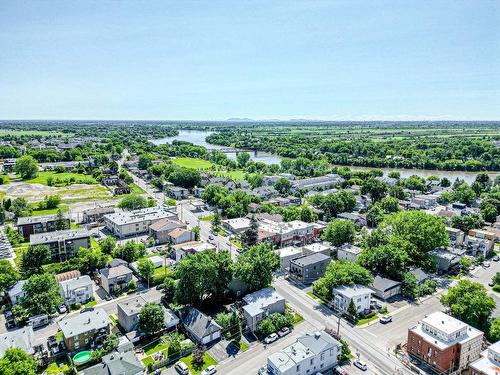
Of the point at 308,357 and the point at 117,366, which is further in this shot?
the point at 308,357

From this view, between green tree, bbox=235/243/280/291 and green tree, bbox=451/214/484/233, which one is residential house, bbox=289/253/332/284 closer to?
green tree, bbox=235/243/280/291

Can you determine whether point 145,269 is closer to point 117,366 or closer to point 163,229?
point 117,366

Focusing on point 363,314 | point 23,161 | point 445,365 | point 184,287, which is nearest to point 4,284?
point 184,287

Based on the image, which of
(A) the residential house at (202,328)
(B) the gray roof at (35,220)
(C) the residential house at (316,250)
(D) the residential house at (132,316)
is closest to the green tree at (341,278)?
(C) the residential house at (316,250)

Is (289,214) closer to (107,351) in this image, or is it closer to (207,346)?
(207,346)

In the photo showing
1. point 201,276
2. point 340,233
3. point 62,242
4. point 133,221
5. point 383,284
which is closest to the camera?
point 201,276

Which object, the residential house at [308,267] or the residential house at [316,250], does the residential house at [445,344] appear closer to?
the residential house at [308,267]

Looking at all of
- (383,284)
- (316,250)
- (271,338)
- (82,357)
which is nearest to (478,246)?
(383,284)
